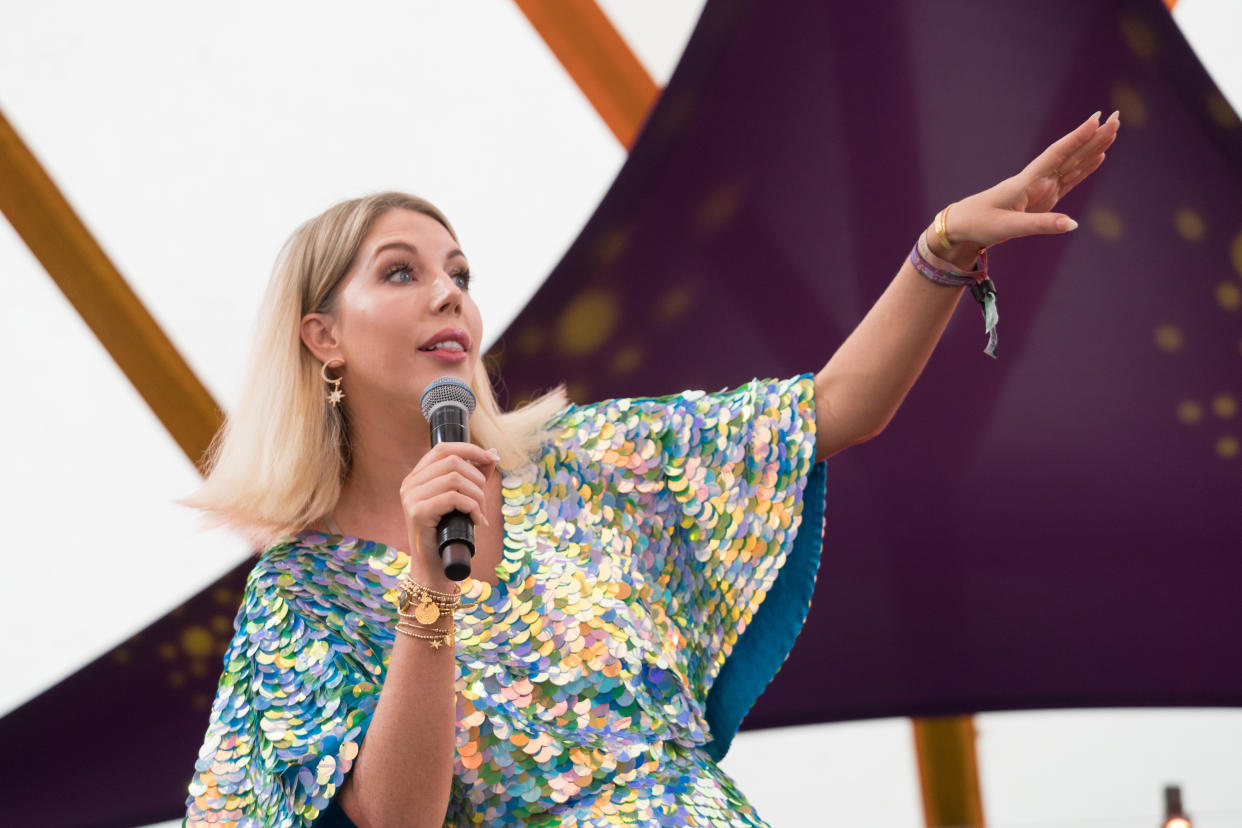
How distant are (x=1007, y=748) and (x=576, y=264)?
3.90 feet

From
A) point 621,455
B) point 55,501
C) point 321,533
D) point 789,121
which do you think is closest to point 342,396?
point 321,533

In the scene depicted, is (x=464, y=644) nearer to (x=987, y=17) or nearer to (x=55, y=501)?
(x=55, y=501)

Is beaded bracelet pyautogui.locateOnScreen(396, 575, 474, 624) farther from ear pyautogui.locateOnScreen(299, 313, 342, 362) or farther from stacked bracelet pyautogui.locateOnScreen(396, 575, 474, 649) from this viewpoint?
ear pyautogui.locateOnScreen(299, 313, 342, 362)

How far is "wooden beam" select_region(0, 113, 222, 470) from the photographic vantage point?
2.44m

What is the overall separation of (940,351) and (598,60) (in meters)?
0.86

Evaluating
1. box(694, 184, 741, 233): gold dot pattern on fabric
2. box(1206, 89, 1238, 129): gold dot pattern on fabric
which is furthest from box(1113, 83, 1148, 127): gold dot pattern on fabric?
box(694, 184, 741, 233): gold dot pattern on fabric

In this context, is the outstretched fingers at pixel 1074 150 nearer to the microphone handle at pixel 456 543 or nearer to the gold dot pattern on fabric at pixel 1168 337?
the microphone handle at pixel 456 543

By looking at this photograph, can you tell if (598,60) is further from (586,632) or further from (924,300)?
(586,632)

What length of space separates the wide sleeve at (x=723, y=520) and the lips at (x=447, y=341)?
0.23 metres

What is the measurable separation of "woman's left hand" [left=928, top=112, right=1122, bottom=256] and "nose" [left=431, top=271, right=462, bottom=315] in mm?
535

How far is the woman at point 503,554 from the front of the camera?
A: 1323 millimetres

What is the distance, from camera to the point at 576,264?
2371 millimetres

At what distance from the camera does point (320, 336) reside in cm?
160

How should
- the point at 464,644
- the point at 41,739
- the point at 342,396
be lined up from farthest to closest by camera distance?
the point at 41,739 < the point at 342,396 < the point at 464,644
